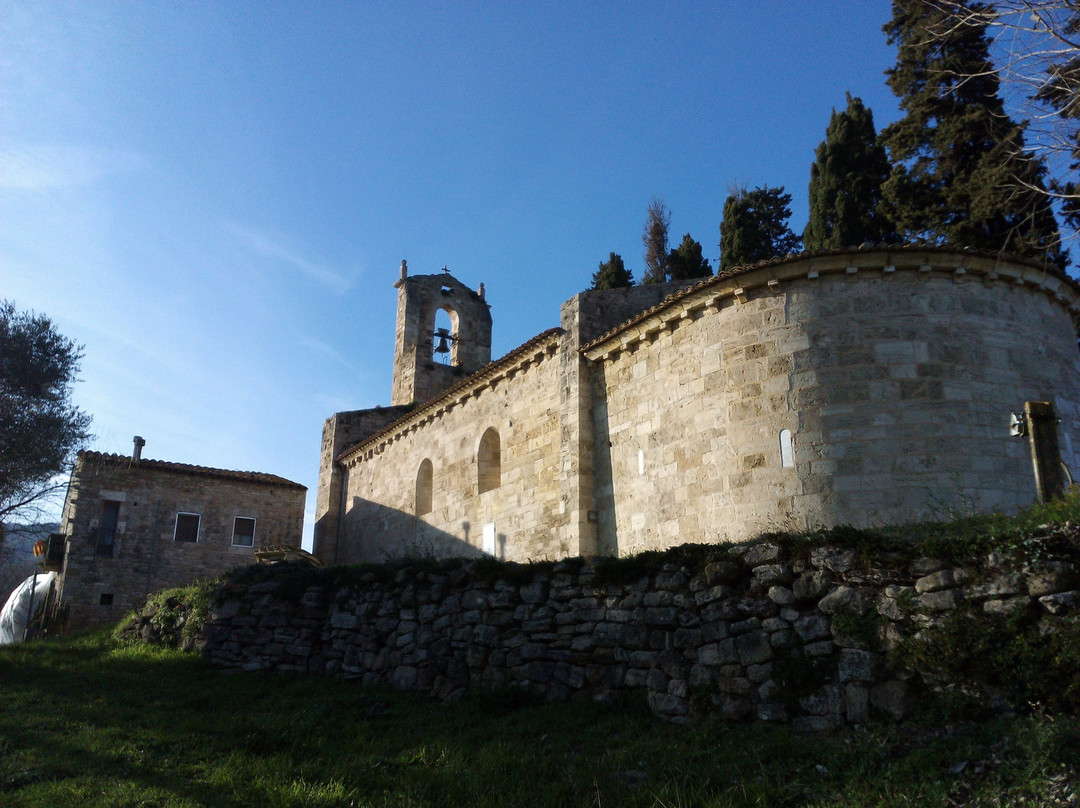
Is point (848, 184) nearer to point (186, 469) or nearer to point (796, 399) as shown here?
point (796, 399)

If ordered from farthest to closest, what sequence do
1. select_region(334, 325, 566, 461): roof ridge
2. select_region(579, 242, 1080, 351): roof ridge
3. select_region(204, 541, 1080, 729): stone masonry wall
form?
select_region(334, 325, 566, 461): roof ridge → select_region(579, 242, 1080, 351): roof ridge → select_region(204, 541, 1080, 729): stone masonry wall

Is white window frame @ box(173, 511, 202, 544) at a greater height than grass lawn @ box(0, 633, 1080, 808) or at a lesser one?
greater

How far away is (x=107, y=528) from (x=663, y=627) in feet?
62.8

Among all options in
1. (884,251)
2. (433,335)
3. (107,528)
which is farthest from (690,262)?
(107,528)

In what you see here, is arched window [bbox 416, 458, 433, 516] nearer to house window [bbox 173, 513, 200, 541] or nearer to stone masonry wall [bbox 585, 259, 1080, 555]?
house window [bbox 173, 513, 200, 541]

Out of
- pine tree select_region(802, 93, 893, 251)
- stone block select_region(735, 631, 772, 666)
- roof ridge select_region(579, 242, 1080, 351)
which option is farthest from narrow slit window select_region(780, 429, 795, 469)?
pine tree select_region(802, 93, 893, 251)

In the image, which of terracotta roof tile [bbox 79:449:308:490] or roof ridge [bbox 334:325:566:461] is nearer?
roof ridge [bbox 334:325:566:461]

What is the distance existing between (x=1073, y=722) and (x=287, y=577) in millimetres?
10194

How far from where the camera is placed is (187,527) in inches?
894

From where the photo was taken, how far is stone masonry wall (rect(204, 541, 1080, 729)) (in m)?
5.96

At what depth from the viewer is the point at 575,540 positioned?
13.2m

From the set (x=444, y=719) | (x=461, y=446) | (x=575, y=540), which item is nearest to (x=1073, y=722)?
(x=444, y=719)

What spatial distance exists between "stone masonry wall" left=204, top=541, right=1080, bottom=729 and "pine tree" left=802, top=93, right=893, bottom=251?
13602 mm

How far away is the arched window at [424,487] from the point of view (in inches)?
759
